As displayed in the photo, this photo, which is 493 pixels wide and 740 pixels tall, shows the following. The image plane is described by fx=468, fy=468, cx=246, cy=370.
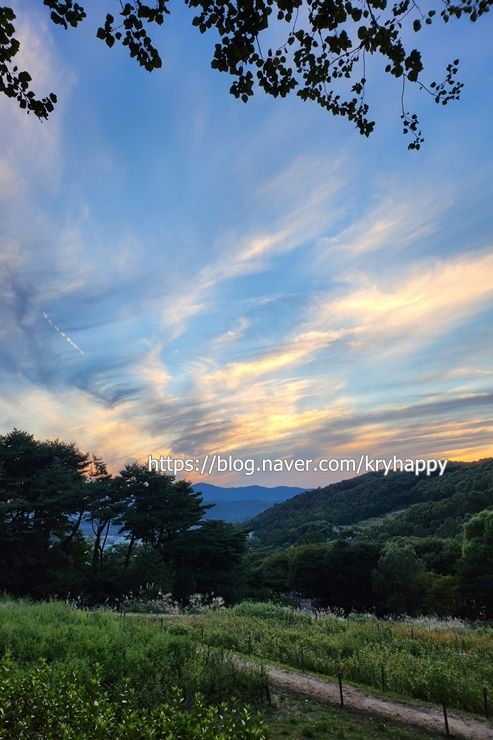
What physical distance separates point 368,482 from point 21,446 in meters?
129

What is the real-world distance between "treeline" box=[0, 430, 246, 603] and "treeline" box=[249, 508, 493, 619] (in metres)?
9.55

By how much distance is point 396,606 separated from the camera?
46.5 metres

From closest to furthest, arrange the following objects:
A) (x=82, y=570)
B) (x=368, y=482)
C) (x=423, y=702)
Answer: (x=423, y=702) → (x=82, y=570) → (x=368, y=482)

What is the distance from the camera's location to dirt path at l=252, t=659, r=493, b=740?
9492mm

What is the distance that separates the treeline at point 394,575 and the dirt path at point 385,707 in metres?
35.0

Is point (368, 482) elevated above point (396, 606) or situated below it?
above

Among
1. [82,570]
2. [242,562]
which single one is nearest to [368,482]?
[242,562]

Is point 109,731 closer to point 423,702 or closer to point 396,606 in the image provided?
point 423,702

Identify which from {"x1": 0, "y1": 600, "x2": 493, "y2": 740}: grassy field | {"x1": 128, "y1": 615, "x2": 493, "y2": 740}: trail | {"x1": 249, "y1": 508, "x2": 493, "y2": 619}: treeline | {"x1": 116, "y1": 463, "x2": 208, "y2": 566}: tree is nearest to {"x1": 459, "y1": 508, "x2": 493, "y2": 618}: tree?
{"x1": 249, "y1": 508, "x2": 493, "y2": 619}: treeline

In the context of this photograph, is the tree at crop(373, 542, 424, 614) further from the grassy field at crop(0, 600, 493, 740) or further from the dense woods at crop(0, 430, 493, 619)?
the grassy field at crop(0, 600, 493, 740)

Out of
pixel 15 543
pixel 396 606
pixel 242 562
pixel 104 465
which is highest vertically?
pixel 104 465

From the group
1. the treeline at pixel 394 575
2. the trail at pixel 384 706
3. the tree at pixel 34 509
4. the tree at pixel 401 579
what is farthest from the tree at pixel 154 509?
the trail at pixel 384 706

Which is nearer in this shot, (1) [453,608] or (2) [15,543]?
(2) [15,543]

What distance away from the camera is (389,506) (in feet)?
405
